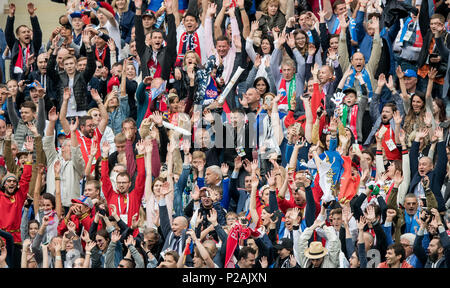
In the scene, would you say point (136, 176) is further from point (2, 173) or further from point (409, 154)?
point (409, 154)

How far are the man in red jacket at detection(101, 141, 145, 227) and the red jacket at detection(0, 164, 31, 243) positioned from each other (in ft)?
4.09

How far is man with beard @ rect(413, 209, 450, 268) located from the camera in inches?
845

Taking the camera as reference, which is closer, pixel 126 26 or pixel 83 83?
pixel 83 83

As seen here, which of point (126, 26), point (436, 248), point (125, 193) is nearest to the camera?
point (436, 248)

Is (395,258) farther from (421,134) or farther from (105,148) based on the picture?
(105,148)

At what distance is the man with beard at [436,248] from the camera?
21453 mm

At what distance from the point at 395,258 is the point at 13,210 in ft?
18.1

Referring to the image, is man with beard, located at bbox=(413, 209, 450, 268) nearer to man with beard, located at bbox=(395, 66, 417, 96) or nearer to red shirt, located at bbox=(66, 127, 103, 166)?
man with beard, located at bbox=(395, 66, 417, 96)

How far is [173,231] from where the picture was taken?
21.9m

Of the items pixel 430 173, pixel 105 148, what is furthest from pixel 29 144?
pixel 430 173

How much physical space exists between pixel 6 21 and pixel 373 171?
6.65m

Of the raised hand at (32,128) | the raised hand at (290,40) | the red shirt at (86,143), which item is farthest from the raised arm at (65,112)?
the raised hand at (290,40)

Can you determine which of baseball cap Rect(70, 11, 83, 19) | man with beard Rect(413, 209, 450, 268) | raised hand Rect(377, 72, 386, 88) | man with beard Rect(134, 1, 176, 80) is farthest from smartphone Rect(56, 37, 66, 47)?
man with beard Rect(413, 209, 450, 268)
